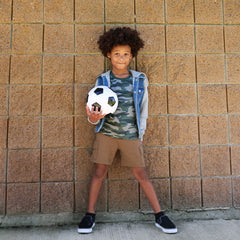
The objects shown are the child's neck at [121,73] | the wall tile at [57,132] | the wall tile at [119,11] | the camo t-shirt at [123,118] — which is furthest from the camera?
the wall tile at [119,11]

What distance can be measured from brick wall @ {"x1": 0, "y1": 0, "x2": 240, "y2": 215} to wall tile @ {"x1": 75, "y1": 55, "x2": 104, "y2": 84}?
0.01m

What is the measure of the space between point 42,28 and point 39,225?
1.93 metres

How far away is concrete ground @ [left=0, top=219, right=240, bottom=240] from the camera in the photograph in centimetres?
176

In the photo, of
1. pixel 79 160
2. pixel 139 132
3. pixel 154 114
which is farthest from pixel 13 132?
pixel 154 114

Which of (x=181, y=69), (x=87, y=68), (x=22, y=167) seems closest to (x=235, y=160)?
(x=181, y=69)

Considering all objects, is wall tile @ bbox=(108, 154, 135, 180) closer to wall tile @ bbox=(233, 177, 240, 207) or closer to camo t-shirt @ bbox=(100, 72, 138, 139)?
camo t-shirt @ bbox=(100, 72, 138, 139)

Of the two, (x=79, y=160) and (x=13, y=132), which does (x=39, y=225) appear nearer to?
(x=79, y=160)

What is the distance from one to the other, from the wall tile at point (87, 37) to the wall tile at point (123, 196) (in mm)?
1364

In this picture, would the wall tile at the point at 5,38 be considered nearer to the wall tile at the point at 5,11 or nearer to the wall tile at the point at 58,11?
the wall tile at the point at 5,11

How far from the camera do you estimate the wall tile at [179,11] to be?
2289 millimetres

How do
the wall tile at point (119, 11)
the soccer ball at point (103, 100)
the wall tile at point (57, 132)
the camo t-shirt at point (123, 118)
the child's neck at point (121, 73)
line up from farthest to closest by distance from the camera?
the wall tile at point (119, 11) → the wall tile at point (57, 132) → the child's neck at point (121, 73) → the camo t-shirt at point (123, 118) → the soccer ball at point (103, 100)

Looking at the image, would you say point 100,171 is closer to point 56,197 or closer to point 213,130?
point 56,197

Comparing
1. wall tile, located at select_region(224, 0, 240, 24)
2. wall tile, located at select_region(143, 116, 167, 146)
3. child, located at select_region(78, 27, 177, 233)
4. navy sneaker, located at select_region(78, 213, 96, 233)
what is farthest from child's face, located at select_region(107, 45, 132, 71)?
navy sneaker, located at select_region(78, 213, 96, 233)

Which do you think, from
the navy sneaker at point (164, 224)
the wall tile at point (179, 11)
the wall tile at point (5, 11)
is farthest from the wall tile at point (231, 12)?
the wall tile at point (5, 11)
